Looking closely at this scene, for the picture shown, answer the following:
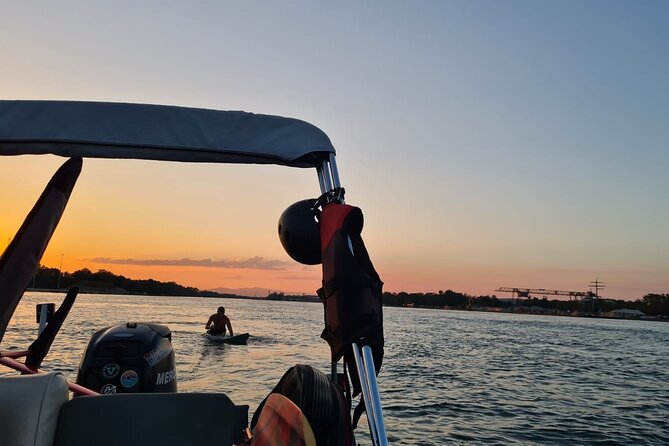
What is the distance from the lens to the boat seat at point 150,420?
2.27 m

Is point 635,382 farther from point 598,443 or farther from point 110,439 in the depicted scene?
point 110,439

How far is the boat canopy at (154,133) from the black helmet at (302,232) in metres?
0.23

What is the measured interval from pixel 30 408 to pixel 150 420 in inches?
18.6

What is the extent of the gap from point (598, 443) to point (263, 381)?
27.6 feet

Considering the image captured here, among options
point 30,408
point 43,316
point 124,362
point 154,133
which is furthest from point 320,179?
point 124,362

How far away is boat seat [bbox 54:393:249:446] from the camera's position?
227cm

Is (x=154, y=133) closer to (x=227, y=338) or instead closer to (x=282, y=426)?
(x=282, y=426)

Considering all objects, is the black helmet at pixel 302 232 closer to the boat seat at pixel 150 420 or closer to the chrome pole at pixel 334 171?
the chrome pole at pixel 334 171

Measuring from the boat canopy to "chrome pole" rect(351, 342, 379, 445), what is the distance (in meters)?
1.00

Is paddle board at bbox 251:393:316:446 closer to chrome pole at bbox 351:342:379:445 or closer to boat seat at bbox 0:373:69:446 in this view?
Result: chrome pole at bbox 351:342:379:445

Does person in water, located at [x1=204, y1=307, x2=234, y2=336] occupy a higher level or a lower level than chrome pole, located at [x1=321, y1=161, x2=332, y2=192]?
lower

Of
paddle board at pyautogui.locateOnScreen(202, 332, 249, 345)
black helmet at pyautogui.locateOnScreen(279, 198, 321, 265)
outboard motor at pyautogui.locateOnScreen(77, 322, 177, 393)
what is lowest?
paddle board at pyautogui.locateOnScreen(202, 332, 249, 345)

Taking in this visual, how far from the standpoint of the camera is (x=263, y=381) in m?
15.5

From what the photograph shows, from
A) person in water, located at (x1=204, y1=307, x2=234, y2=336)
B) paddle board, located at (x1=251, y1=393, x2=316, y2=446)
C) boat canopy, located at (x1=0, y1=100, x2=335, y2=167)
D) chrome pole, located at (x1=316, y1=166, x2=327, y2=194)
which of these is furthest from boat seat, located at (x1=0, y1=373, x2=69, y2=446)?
person in water, located at (x1=204, y1=307, x2=234, y2=336)
